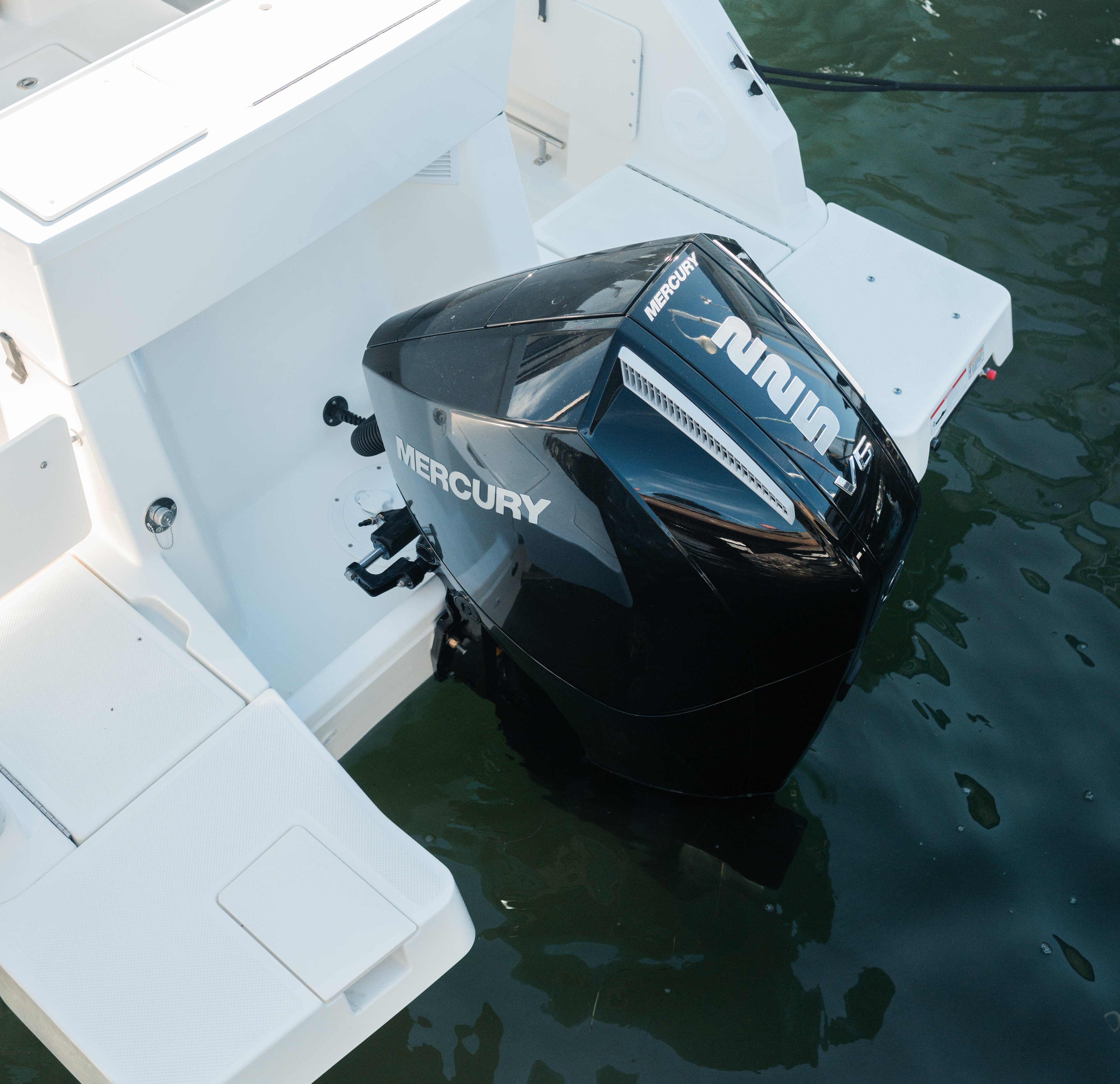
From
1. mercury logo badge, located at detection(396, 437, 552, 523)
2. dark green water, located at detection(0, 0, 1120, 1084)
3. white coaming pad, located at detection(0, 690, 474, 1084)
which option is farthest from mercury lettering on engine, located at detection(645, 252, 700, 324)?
dark green water, located at detection(0, 0, 1120, 1084)

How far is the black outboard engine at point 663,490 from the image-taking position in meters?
1.23

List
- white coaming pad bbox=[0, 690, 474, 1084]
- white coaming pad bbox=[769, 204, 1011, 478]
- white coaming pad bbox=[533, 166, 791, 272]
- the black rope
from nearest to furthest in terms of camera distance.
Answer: white coaming pad bbox=[0, 690, 474, 1084], white coaming pad bbox=[769, 204, 1011, 478], white coaming pad bbox=[533, 166, 791, 272], the black rope

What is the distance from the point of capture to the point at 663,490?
122cm

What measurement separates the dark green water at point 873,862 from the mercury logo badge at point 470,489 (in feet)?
1.95

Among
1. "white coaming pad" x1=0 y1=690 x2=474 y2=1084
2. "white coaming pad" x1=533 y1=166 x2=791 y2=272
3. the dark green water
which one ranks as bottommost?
the dark green water

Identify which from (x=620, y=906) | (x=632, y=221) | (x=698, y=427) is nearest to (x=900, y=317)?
(x=632, y=221)

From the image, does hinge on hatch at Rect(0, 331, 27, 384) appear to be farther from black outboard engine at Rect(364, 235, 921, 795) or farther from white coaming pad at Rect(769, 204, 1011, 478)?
white coaming pad at Rect(769, 204, 1011, 478)

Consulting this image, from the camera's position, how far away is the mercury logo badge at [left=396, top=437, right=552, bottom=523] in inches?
51.5

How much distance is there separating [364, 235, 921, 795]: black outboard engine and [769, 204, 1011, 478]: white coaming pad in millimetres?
481

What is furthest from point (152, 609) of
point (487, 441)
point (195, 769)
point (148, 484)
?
point (487, 441)

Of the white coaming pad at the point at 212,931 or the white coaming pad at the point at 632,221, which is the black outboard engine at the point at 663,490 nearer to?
the white coaming pad at the point at 212,931

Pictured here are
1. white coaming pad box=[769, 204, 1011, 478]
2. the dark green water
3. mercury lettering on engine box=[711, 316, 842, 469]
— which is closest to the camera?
mercury lettering on engine box=[711, 316, 842, 469]

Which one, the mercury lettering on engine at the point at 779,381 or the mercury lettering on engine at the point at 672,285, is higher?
the mercury lettering on engine at the point at 672,285

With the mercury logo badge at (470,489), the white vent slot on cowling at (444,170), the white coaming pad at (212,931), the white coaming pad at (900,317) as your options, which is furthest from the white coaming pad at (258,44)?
the white coaming pad at (900,317)
